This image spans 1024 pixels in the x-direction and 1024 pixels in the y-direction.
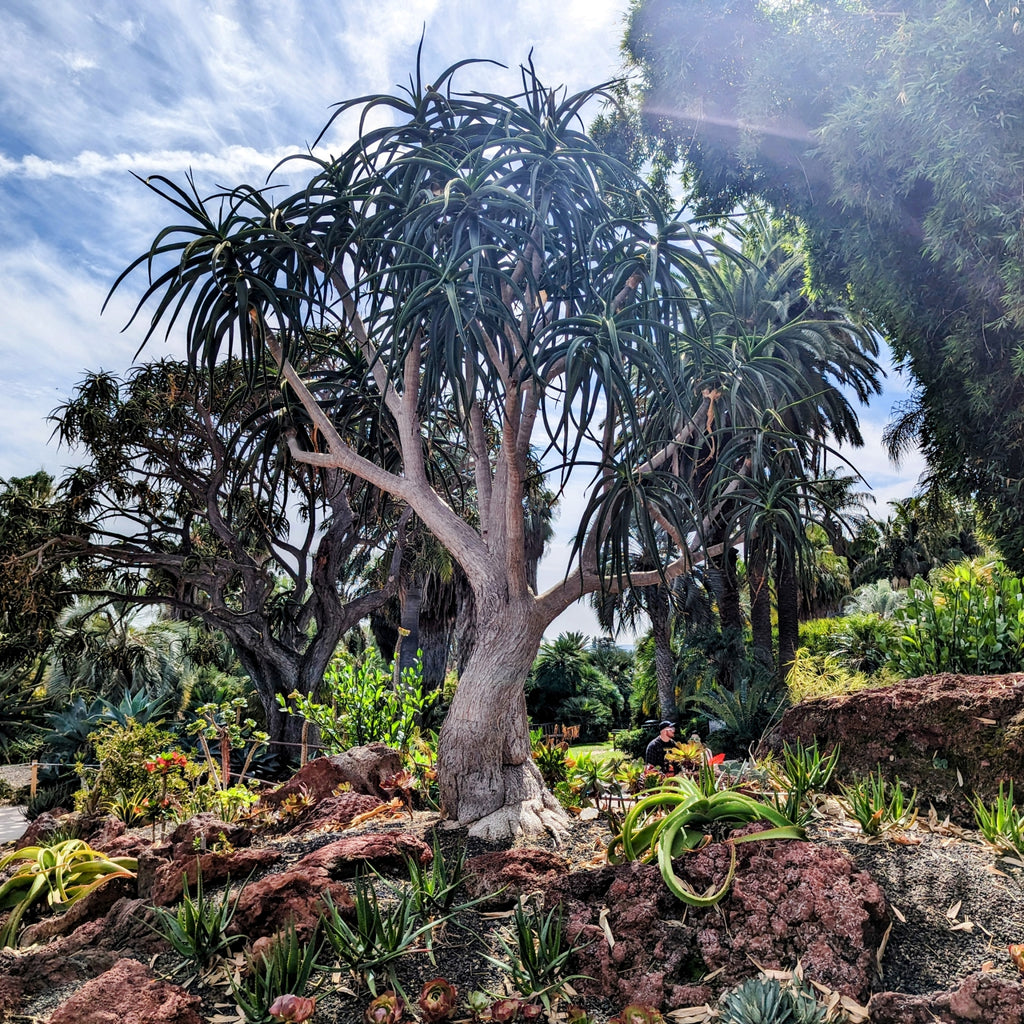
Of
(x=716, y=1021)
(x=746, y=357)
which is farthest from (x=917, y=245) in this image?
(x=716, y=1021)

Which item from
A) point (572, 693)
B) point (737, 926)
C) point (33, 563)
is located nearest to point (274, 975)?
point (737, 926)

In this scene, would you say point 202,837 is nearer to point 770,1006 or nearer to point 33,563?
point 770,1006

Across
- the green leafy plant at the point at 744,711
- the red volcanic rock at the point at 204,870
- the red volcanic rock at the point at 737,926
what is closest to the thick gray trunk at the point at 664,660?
the green leafy plant at the point at 744,711

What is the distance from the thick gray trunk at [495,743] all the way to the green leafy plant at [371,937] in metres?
1.52

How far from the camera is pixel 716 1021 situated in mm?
2668

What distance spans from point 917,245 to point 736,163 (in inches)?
151

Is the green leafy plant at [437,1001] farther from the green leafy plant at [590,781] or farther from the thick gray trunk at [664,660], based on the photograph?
the thick gray trunk at [664,660]

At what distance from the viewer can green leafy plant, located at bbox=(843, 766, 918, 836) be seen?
370 centimetres

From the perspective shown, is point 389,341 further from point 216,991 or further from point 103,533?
point 103,533

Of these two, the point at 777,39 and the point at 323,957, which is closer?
the point at 323,957

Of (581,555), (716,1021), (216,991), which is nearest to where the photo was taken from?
(716,1021)

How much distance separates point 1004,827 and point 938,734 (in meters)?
0.78

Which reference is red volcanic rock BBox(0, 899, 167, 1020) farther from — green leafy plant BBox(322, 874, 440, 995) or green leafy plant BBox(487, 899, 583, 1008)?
green leafy plant BBox(487, 899, 583, 1008)

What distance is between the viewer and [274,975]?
9.80 ft
